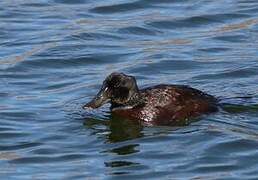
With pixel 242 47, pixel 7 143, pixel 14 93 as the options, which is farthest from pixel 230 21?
pixel 7 143

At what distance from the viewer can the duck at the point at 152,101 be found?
14570 mm

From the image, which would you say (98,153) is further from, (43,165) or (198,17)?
(198,17)

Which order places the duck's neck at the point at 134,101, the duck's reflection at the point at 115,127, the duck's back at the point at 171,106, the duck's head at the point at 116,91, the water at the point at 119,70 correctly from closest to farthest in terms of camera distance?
1. the water at the point at 119,70
2. the duck's reflection at the point at 115,127
3. the duck's back at the point at 171,106
4. the duck's head at the point at 116,91
5. the duck's neck at the point at 134,101

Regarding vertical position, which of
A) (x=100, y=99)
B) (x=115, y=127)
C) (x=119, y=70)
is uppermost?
(x=100, y=99)

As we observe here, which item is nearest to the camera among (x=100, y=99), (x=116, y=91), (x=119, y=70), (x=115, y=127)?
(x=115, y=127)

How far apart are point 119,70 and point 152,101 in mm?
2744

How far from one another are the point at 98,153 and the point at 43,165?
2.29ft

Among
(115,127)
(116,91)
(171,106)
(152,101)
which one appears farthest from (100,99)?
(171,106)

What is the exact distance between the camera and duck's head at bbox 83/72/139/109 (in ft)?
48.1

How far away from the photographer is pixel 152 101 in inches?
580

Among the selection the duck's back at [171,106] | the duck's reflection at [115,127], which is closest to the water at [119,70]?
the duck's reflection at [115,127]

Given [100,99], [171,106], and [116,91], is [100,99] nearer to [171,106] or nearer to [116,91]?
[116,91]

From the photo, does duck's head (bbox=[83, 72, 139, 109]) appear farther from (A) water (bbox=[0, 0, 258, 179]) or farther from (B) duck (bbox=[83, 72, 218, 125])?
(A) water (bbox=[0, 0, 258, 179])

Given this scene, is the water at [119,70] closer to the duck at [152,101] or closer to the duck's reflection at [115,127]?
the duck's reflection at [115,127]
